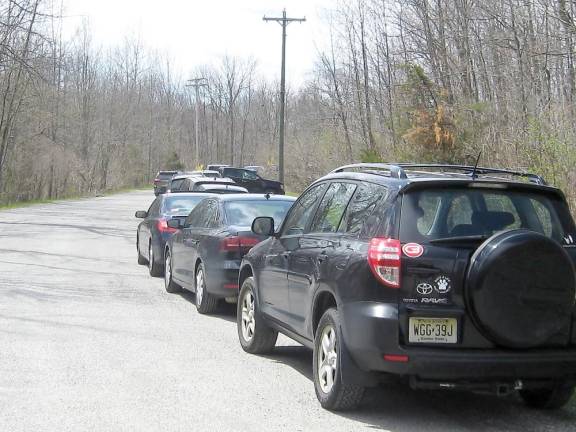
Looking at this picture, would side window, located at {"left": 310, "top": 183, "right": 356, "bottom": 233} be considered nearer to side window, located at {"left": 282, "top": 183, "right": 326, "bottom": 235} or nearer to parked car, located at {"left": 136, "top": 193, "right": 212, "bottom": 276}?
side window, located at {"left": 282, "top": 183, "right": 326, "bottom": 235}

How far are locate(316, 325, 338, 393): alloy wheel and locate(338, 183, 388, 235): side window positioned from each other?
76 centimetres

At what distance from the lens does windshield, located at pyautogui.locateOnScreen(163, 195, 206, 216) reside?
49.3 ft

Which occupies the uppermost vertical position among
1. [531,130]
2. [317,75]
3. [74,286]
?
[317,75]

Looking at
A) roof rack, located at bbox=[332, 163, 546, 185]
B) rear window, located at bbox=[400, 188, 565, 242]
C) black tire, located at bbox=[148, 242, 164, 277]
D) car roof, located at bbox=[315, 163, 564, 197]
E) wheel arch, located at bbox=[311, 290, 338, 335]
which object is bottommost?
black tire, located at bbox=[148, 242, 164, 277]

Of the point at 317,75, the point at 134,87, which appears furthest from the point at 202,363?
the point at 134,87

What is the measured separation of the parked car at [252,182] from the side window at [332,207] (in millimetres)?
29894

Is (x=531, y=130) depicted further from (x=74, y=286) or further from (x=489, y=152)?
(x=74, y=286)

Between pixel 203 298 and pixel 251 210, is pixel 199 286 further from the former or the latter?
pixel 251 210

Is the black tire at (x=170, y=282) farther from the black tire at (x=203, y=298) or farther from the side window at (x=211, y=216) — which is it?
the black tire at (x=203, y=298)

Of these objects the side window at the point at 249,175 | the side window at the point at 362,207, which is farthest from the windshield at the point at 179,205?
the side window at the point at 249,175

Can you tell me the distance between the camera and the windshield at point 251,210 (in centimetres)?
1107

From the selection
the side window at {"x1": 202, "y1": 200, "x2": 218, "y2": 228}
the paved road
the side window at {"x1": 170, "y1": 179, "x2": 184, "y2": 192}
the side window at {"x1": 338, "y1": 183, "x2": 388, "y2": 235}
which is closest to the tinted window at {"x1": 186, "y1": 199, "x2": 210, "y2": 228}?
the side window at {"x1": 202, "y1": 200, "x2": 218, "y2": 228}

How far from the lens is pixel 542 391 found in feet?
21.0

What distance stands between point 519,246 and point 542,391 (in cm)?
151
